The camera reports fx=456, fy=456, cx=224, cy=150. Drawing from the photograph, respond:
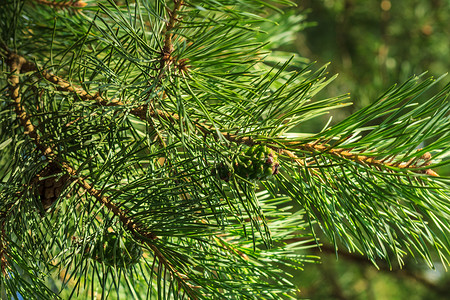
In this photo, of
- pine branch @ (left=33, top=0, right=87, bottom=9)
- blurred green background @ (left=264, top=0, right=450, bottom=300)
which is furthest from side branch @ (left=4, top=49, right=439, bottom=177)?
blurred green background @ (left=264, top=0, right=450, bottom=300)

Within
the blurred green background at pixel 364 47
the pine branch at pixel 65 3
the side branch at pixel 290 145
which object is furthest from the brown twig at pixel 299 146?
the blurred green background at pixel 364 47

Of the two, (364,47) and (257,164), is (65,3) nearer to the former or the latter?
(257,164)

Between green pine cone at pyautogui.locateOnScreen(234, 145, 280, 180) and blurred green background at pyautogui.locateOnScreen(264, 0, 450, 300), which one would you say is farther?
blurred green background at pyautogui.locateOnScreen(264, 0, 450, 300)

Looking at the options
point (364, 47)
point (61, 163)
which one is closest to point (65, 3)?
point (61, 163)

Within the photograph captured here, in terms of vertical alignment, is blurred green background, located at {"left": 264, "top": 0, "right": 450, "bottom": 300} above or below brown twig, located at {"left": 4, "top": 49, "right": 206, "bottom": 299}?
above

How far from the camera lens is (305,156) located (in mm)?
401

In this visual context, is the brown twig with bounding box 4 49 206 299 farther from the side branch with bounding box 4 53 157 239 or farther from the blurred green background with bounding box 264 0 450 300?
the blurred green background with bounding box 264 0 450 300

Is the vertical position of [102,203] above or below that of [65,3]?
below

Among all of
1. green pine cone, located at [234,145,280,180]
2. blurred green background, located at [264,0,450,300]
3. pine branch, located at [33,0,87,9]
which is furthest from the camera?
blurred green background, located at [264,0,450,300]

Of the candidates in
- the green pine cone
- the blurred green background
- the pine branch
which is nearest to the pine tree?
the green pine cone

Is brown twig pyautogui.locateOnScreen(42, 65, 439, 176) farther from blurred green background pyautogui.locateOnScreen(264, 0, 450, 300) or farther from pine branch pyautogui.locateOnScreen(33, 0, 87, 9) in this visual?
blurred green background pyautogui.locateOnScreen(264, 0, 450, 300)

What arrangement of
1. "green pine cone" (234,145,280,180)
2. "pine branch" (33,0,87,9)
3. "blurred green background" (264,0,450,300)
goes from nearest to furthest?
1. "green pine cone" (234,145,280,180)
2. "pine branch" (33,0,87,9)
3. "blurred green background" (264,0,450,300)

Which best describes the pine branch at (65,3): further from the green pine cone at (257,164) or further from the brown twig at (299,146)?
the green pine cone at (257,164)

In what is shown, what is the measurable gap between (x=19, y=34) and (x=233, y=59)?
34 centimetres
